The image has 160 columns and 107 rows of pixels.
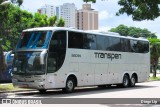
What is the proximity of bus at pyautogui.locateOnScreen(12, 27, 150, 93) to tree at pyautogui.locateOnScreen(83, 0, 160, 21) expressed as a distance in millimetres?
4637

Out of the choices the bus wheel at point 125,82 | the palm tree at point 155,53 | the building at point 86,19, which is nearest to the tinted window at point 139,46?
the bus wheel at point 125,82

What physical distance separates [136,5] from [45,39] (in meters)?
6.01

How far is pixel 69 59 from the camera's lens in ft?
70.7

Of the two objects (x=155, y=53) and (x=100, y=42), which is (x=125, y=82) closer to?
(x=100, y=42)

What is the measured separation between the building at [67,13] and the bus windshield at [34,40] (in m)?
45.7

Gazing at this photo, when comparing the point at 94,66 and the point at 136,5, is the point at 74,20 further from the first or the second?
the point at 136,5

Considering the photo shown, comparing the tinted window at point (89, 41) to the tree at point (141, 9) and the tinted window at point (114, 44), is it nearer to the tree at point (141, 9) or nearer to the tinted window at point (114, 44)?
the tinted window at point (114, 44)

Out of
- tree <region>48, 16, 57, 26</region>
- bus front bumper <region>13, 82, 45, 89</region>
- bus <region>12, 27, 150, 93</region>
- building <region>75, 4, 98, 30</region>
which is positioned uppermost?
building <region>75, 4, 98, 30</region>

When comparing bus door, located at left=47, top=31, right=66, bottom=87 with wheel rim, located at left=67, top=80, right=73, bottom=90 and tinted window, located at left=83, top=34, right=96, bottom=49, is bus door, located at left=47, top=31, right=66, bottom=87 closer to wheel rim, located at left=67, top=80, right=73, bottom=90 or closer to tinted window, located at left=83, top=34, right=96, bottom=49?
wheel rim, located at left=67, top=80, right=73, bottom=90

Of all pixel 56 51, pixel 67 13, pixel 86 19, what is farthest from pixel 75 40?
pixel 86 19

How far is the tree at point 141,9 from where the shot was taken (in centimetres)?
1582

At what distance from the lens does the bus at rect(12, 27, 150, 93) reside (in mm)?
19969

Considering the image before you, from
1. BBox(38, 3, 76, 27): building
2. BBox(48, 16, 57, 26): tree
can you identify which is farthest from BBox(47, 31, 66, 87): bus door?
BBox(38, 3, 76, 27): building

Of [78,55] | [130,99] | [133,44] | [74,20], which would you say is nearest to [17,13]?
[133,44]
